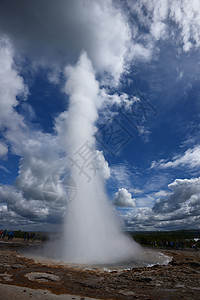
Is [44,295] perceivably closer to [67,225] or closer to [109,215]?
[67,225]

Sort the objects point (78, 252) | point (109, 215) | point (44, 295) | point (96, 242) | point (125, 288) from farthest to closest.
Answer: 1. point (109, 215)
2. point (96, 242)
3. point (78, 252)
4. point (125, 288)
5. point (44, 295)

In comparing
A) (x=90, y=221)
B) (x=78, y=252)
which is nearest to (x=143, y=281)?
(x=78, y=252)

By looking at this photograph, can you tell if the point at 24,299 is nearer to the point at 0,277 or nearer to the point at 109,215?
the point at 0,277

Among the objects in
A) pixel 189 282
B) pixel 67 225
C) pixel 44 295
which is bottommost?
pixel 189 282

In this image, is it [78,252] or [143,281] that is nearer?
[143,281]

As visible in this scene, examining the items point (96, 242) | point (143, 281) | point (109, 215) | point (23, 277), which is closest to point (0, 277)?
point (23, 277)

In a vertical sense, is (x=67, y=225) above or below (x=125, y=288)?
above

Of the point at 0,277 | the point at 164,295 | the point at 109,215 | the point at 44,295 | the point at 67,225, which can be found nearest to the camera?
the point at 44,295

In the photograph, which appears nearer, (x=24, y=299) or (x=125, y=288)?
(x=24, y=299)

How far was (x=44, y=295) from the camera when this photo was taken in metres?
7.38

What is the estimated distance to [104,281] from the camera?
A: 1013 cm

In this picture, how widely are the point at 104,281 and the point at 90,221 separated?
15.3 metres

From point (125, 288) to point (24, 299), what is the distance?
5109 millimetres

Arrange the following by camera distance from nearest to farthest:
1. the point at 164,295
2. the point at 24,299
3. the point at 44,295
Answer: the point at 24,299, the point at 44,295, the point at 164,295
